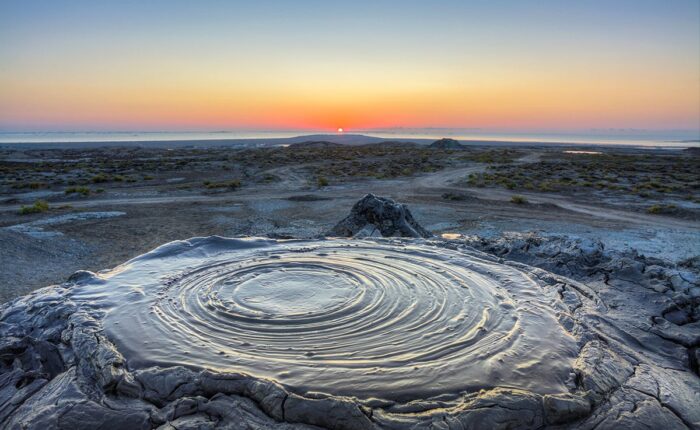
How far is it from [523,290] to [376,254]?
2224 millimetres

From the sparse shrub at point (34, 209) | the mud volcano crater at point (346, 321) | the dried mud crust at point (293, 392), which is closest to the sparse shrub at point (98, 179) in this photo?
the sparse shrub at point (34, 209)

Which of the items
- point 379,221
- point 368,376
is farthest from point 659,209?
point 368,376

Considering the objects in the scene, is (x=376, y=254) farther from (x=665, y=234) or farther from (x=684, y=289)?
(x=665, y=234)

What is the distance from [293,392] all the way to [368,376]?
60 centimetres

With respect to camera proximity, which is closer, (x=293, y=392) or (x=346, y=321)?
(x=293, y=392)

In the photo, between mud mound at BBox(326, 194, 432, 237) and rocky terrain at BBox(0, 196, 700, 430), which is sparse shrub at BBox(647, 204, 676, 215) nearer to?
mud mound at BBox(326, 194, 432, 237)

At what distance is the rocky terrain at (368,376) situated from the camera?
116 inches

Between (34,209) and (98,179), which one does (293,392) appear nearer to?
(34,209)

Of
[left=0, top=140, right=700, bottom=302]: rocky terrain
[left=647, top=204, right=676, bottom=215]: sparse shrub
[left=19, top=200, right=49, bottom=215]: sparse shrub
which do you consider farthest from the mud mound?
[left=19, top=200, right=49, bottom=215]: sparse shrub

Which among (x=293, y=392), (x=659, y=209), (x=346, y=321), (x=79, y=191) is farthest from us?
(x=79, y=191)

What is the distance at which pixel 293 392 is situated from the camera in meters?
3.19

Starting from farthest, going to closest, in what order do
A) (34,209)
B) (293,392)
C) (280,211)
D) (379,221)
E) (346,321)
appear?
1. (280,211)
2. (34,209)
3. (379,221)
4. (346,321)
5. (293,392)

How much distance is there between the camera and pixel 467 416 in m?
2.93

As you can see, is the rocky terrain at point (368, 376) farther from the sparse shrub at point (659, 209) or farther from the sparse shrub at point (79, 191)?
the sparse shrub at point (79, 191)
